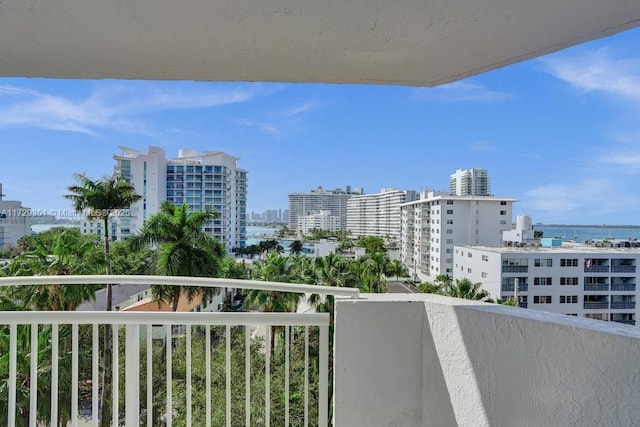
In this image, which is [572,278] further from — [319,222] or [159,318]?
[319,222]

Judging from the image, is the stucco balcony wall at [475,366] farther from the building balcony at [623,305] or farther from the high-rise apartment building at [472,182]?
Result: the high-rise apartment building at [472,182]

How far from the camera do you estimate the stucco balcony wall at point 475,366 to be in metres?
0.98

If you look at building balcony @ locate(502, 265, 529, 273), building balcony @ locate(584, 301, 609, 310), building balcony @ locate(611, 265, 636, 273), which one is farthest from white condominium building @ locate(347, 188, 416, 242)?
building balcony @ locate(611, 265, 636, 273)

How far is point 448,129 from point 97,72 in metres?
46.9

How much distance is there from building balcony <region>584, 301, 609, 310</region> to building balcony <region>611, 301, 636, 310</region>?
36cm

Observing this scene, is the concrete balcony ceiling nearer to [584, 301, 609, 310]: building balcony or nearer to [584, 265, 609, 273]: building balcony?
[584, 265, 609, 273]: building balcony

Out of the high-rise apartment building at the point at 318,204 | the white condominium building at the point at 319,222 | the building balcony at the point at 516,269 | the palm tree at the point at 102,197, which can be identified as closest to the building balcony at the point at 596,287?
the building balcony at the point at 516,269

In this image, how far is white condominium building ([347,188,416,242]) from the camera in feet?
168

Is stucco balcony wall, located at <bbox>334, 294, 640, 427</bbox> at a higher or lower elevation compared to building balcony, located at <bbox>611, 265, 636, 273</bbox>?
higher

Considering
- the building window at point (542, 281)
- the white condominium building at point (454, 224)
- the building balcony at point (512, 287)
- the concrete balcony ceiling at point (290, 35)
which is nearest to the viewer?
the concrete balcony ceiling at point (290, 35)

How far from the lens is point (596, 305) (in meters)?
18.7

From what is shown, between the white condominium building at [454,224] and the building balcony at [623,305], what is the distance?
926cm

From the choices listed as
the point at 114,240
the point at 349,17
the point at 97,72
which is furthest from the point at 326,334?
the point at 114,240

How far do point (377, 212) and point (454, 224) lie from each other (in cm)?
2598
